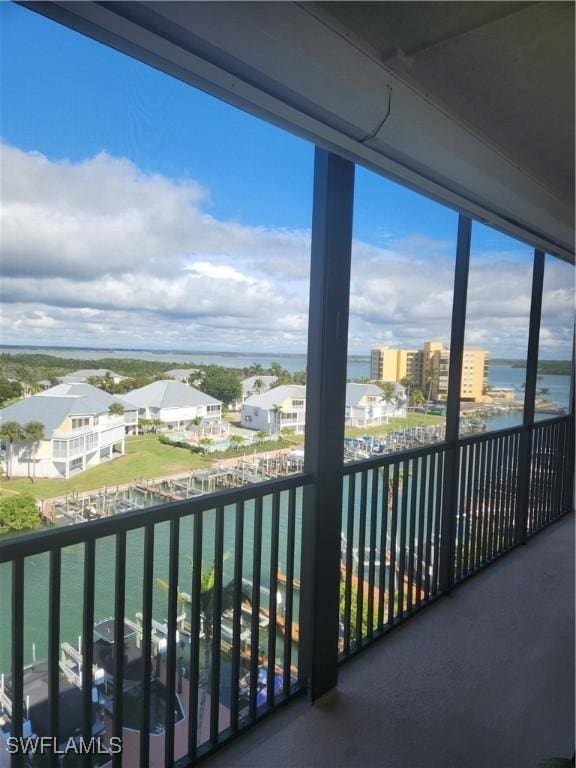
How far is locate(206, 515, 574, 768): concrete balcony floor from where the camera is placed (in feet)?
A: 5.43

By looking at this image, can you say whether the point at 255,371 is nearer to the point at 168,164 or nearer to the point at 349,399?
the point at 349,399

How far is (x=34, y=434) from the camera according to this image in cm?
114

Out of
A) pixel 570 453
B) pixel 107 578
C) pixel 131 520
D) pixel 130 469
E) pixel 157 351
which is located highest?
pixel 157 351

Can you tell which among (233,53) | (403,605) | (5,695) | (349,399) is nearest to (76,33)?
(233,53)

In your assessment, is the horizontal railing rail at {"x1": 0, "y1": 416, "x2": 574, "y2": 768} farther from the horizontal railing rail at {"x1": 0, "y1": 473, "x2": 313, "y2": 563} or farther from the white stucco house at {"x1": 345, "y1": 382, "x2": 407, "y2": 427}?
the white stucco house at {"x1": 345, "y1": 382, "x2": 407, "y2": 427}

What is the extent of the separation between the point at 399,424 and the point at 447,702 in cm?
116

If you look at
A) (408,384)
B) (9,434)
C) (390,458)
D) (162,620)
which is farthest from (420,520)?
(9,434)

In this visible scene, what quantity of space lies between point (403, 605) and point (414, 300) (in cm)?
155

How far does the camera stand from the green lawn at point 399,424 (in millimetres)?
2116

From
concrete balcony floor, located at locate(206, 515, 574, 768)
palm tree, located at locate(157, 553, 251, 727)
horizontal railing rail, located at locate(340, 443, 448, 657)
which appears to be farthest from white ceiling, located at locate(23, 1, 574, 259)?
concrete balcony floor, located at locate(206, 515, 574, 768)

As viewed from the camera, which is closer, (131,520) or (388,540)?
(131,520)

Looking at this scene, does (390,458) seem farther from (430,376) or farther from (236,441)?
(236,441)

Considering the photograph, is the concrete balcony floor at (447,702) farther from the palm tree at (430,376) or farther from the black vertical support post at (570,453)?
the black vertical support post at (570,453)

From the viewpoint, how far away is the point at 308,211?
5.85 feet
